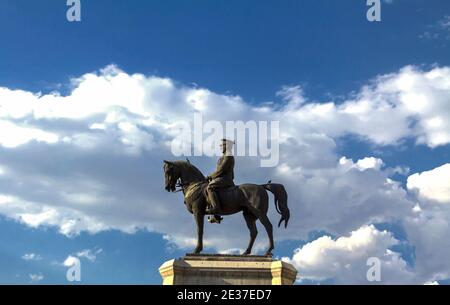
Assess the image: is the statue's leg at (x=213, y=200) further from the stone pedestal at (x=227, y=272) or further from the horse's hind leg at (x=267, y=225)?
the stone pedestal at (x=227, y=272)

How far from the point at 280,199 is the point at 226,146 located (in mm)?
3050

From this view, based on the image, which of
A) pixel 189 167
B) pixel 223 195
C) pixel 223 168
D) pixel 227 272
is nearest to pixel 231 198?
pixel 223 195

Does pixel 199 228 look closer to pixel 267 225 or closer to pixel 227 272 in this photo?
pixel 227 272

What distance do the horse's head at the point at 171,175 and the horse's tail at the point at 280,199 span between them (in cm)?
359

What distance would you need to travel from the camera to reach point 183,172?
2428cm

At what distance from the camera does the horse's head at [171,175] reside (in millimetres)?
24219

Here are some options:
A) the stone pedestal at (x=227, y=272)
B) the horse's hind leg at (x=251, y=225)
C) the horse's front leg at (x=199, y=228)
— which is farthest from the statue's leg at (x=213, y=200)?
the stone pedestal at (x=227, y=272)

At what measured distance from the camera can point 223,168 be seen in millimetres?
23516
